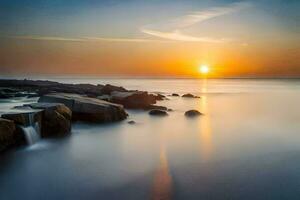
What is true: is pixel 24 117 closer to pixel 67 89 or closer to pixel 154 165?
pixel 154 165

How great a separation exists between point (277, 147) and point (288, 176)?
5.43m

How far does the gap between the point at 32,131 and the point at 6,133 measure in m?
1.83

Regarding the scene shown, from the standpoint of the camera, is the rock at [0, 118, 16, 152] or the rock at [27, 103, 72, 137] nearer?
the rock at [0, 118, 16, 152]

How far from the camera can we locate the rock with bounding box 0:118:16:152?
537 inches

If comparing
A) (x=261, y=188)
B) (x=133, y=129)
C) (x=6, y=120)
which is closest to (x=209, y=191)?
(x=261, y=188)

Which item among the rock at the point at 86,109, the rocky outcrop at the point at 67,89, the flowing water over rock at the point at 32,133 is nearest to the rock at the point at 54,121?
the flowing water over rock at the point at 32,133

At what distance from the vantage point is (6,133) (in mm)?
13906

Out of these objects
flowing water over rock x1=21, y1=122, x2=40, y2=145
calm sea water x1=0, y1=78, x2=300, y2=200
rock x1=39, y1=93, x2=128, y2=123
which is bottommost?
calm sea water x1=0, y1=78, x2=300, y2=200

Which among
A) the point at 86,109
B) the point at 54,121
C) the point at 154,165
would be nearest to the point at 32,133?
the point at 54,121

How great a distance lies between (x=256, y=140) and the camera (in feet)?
62.0

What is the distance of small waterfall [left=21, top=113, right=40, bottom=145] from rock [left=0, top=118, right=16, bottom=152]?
752mm

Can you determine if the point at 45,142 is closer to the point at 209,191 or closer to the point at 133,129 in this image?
the point at 133,129

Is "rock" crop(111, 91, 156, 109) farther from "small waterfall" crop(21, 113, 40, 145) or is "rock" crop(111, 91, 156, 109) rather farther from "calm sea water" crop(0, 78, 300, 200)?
"small waterfall" crop(21, 113, 40, 145)

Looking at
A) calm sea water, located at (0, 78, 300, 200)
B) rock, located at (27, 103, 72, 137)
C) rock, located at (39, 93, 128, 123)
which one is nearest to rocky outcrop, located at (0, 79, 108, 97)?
rock, located at (39, 93, 128, 123)
